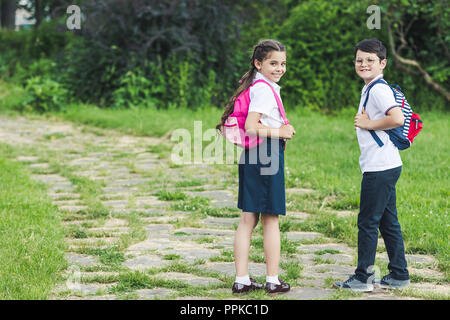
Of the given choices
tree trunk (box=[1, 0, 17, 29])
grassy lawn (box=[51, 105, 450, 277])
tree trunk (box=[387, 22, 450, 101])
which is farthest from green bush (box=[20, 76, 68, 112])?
tree trunk (box=[1, 0, 17, 29])

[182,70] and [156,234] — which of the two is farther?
[182,70]

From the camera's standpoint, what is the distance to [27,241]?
4418 mm

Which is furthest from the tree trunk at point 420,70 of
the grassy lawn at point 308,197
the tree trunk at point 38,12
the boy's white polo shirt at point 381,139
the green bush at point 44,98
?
the tree trunk at point 38,12

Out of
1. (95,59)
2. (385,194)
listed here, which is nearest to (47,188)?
(385,194)

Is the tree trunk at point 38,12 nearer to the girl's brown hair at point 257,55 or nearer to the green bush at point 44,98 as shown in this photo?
the green bush at point 44,98

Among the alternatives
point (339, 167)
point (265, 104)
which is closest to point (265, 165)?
point (265, 104)

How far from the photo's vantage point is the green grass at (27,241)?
3.54m

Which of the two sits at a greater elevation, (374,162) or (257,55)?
(257,55)

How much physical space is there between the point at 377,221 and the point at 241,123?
939 millimetres

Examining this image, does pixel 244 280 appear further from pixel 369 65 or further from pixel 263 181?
pixel 369 65

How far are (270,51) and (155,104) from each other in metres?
8.80

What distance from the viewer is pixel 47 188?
6.48 m

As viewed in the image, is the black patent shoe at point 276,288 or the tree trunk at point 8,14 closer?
the black patent shoe at point 276,288
